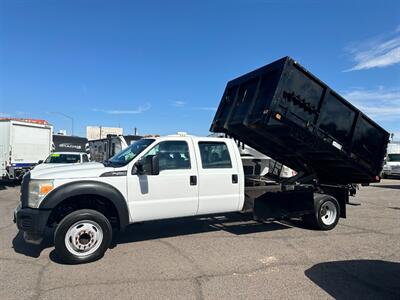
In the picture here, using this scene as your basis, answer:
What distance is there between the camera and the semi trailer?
17.1 feet

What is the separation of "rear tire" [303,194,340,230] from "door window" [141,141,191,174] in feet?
10.4

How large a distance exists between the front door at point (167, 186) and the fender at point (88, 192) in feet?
0.56

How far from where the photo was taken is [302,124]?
21.4 feet

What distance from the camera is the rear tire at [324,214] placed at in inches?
293

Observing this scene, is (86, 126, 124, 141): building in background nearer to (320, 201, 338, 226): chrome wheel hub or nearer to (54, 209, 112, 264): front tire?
(320, 201, 338, 226): chrome wheel hub

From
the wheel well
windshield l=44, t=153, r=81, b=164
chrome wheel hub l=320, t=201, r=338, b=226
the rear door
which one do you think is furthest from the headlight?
windshield l=44, t=153, r=81, b=164

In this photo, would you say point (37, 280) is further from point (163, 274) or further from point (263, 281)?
point (263, 281)

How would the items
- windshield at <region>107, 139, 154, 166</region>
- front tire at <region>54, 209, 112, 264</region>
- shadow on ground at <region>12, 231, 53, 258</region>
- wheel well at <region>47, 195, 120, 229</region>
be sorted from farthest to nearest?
windshield at <region>107, 139, 154, 166</region> < shadow on ground at <region>12, 231, 53, 258</region> < wheel well at <region>47, 195, 120, 229</region> < front tire at <region>54, 209, 112, 264</region>

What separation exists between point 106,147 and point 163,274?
42.8 ft

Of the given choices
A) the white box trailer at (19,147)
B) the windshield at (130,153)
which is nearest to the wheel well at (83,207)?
the windshield at (130,153)

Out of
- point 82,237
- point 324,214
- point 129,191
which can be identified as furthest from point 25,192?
point 324,214

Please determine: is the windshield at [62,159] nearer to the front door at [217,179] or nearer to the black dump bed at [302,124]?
the black dump bed at [302,124]

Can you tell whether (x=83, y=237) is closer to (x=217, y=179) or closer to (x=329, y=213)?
(x=217, y=179)

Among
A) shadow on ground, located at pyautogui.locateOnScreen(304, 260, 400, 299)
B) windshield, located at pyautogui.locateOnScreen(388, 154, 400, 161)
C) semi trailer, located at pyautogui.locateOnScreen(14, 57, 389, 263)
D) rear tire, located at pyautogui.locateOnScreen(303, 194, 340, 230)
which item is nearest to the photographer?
shadow on ground, located at pyautogui.locateOnScreen(304, 260, 400, 299)
